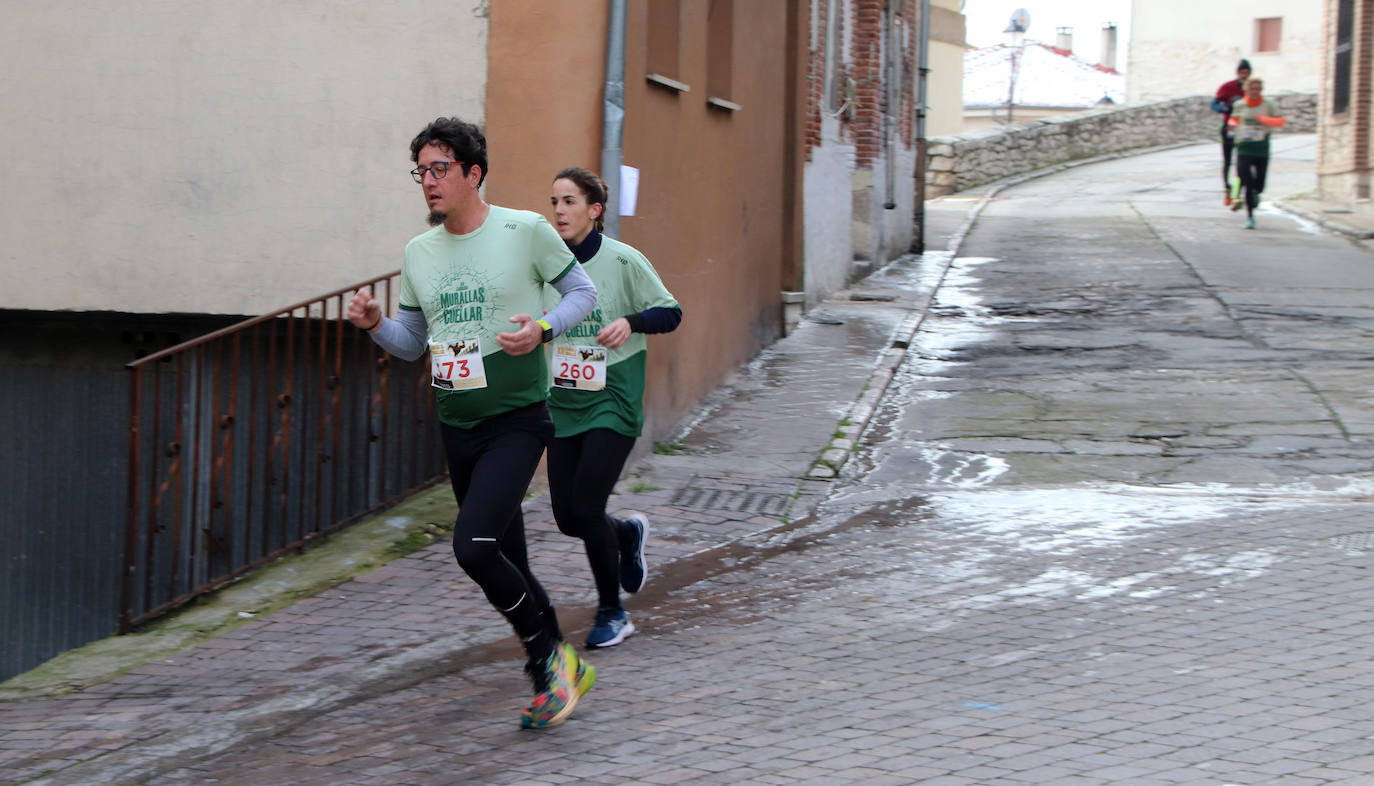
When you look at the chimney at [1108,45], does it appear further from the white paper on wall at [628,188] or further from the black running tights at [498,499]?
the black running tights at [498,499]

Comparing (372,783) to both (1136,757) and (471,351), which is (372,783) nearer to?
(471,351)

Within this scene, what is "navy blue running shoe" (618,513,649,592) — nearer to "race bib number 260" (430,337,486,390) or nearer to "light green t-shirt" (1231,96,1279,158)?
"race bib number 260" (430,337,486,390)

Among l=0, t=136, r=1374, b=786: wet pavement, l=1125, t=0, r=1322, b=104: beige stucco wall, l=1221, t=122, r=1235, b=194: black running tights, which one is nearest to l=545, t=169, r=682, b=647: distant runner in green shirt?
l=0, t=136, r=1374, b=786: wet pavement

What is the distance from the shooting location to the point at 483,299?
478 centimetres

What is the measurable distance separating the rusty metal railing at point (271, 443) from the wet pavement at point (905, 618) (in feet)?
1.78

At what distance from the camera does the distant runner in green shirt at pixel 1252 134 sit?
19281 millimetres

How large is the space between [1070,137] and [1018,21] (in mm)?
14834

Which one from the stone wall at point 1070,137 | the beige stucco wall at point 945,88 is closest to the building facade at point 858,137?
the stone wall at point 1070,137

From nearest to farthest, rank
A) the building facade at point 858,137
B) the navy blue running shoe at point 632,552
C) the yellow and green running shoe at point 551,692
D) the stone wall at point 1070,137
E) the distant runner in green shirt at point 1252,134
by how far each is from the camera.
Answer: the yellow and green running shoe at point 551,692 → the navy blue running shoe at point 632,552 → the building facade at point 858,137 → the distant runner in green shirt at point 1252,134 → the stone wall at point 1070,137

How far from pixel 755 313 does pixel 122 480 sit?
5.23 m

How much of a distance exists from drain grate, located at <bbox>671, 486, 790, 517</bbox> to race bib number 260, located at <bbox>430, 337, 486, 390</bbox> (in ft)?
Answer: 11.5

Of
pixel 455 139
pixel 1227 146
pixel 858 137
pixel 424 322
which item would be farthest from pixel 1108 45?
pixel 455 139

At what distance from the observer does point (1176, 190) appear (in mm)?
26844

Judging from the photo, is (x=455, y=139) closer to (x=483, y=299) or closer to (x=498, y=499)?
(x=483, y=299)
